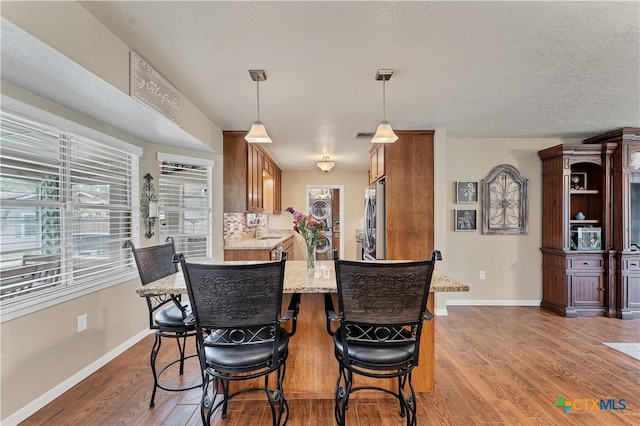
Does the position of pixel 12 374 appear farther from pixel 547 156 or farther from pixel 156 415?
pixel 547 156

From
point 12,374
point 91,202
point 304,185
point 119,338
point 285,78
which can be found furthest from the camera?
point 304,185

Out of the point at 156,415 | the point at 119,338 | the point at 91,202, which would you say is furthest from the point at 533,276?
the point at 91,202

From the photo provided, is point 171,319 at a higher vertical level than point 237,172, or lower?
lower

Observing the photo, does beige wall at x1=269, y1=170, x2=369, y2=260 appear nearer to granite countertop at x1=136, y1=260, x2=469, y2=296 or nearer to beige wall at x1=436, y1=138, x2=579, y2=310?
beige wall at x1=436, y1=138, x2=579, y2=310

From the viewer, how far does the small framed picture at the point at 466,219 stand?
14.4 ft

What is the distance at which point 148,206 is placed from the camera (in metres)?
3.40

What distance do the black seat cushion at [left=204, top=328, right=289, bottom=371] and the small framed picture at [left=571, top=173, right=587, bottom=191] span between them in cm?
469

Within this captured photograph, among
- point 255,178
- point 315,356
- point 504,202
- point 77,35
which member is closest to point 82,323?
point 315,356

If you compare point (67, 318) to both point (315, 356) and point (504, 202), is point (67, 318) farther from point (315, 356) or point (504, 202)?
point (504, 202)

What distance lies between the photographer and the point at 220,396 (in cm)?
217

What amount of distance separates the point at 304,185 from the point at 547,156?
4734 mm

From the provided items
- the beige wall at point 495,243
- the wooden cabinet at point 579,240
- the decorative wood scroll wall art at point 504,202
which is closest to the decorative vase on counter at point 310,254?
the beige wall at point 495,243

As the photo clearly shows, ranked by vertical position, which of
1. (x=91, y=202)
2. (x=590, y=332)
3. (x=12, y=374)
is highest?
(x=91, y=202)

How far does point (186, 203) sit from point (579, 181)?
17.5 feet
